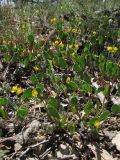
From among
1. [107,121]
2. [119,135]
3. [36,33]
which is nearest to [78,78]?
Result: [107,121]

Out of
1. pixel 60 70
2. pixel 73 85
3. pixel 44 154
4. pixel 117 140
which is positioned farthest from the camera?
pixel 60 70

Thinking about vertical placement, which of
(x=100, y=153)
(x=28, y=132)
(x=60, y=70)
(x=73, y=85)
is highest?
(x=60, y=70)

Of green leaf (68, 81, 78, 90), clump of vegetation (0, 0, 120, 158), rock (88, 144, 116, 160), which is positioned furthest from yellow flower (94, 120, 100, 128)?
green leaf (68, 81, 78, 90)

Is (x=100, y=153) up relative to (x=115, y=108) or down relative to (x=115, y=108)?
down

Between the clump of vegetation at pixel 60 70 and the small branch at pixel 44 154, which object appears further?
the clump of vegetation at pixel 60 70

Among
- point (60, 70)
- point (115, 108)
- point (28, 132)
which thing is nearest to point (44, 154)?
point (28, 132)

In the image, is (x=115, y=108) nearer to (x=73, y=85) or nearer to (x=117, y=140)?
(x=117, y=140)

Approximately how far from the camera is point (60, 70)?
465 cm

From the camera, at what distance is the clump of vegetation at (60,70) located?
3365 millimetres

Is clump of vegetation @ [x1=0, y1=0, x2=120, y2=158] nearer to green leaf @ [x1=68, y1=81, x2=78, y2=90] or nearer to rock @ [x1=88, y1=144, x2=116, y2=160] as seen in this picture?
green leaf @ [x1=68, y1=81, x2=78, y2=90]

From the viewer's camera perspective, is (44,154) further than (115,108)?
No

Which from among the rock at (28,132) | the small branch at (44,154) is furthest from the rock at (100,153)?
the rock at (28,132)

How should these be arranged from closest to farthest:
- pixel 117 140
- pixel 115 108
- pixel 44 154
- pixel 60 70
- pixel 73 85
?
pixel 44 154 → pixel 117 140 → pixel 115 108 → pixel 73 85 → pixel 60 70

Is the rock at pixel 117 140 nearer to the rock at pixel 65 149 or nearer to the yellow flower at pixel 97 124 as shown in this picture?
the yellow flower at pixel 97 124
